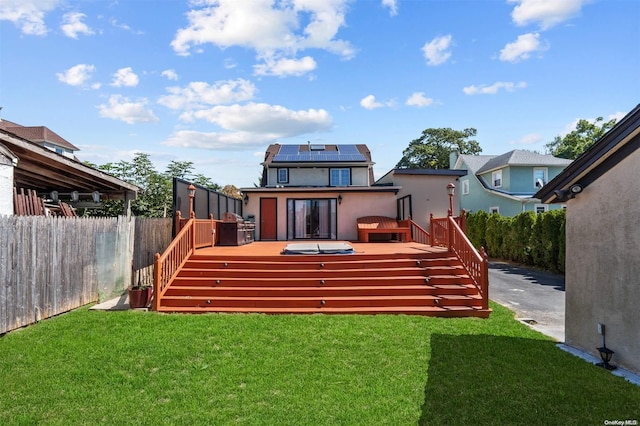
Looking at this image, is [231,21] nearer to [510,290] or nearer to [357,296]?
[357,296]

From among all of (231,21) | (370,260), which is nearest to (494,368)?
(370,260)

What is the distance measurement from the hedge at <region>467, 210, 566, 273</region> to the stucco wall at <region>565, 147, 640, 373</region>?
8777mm

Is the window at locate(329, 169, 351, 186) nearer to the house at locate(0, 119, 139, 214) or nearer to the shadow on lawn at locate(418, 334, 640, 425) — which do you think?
the house at locate(0, 119, 139, 214)

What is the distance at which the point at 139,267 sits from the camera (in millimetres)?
9508

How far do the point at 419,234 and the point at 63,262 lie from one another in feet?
35.4

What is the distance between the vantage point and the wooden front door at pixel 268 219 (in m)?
15.9

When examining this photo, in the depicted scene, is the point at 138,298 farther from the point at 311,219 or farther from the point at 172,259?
the point at 311,219

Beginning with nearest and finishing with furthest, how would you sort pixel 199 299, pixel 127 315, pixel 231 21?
pixel 127 315 → pixel 199 299 → pixel 231 21

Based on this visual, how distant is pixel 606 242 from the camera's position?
4723mm

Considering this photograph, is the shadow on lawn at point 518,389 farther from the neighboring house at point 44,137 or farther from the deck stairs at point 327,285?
the neighboring house at point 44,137

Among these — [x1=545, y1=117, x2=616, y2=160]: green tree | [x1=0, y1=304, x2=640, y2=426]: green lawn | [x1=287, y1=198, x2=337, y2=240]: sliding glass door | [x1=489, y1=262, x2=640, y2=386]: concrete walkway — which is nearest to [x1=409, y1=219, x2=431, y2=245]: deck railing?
[x1=489, y1=262, x2=640, y2=386]: concrete walkway

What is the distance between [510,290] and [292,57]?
1085 centimetres

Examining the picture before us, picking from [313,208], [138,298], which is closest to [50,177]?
[138,298]

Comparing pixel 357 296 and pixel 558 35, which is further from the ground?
pixel 558 35
